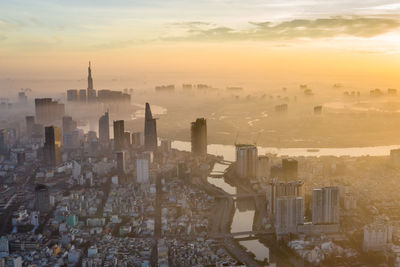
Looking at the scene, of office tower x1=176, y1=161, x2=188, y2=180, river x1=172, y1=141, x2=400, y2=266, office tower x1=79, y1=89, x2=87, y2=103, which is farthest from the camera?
office tower x1=79, y1=89, x2=87, y2=103

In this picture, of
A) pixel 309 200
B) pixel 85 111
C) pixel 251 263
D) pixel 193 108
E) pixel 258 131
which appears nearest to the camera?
pixel 251 263

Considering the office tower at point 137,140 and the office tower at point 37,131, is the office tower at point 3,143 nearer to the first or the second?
the office tower at point 37,131

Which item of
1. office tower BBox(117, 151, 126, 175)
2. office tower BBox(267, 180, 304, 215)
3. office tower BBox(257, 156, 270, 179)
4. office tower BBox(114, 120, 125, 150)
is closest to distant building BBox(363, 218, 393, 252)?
office tower BBox(267, 180, 304, 215)

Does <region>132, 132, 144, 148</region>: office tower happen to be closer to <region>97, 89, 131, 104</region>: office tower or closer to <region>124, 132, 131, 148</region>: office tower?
<region>124, 132, 131, 148</region>: office tower

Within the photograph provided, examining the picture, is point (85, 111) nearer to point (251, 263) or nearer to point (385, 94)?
point (251, 263)

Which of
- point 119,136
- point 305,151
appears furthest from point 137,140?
point 305,151

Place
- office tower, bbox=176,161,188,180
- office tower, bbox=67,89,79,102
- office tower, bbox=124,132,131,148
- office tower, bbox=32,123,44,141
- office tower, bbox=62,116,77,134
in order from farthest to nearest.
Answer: office tower, bbox=67,89,79,102
office tower, bbox=62,116,77,134
office tower, bbox=32,123,44,141
office tower, bbox=124,132,131,148
office tower, bbox=176,161,188,180

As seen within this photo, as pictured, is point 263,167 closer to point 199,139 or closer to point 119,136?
point 199,139

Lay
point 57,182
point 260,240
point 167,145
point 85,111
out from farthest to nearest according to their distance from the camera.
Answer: point 85,111 → point 167,145 → point 57,182 → point 260,240

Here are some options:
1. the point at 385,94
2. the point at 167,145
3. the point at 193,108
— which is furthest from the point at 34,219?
the point at 385,94
